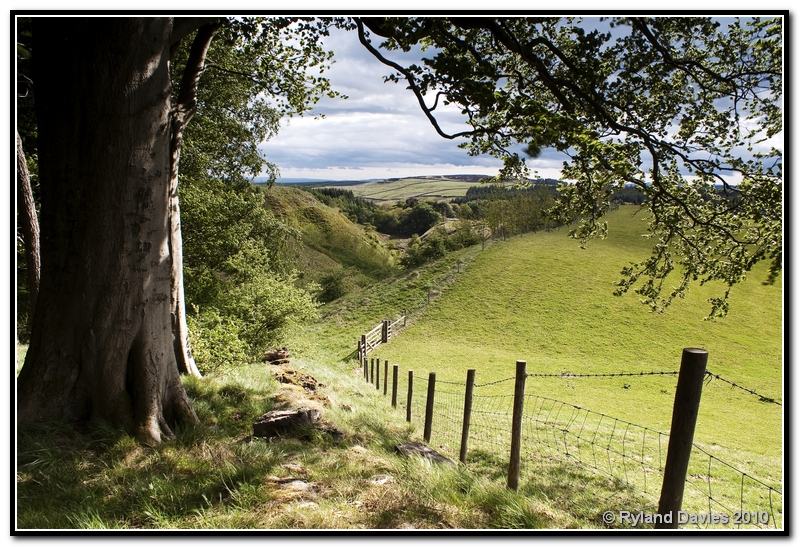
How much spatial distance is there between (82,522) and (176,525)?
24.1 inches

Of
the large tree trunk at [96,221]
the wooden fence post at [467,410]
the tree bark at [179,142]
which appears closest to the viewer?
the large tree trunk at [96,221]

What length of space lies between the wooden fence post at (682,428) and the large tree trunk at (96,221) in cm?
472

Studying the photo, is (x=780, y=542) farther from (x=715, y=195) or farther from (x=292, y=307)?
(x=292, y=307)

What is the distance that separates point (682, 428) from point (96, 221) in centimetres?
547

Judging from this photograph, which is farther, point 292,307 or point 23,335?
point 292,307

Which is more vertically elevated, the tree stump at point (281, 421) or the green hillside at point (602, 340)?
the tree stump at point (281, 421)

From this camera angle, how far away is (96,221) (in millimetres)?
4605

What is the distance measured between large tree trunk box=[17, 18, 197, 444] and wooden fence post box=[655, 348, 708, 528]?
4.72 meters

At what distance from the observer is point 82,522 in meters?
3.22

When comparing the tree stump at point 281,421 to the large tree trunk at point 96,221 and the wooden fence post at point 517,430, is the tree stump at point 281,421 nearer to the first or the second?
the large tree trunk at point 96,221

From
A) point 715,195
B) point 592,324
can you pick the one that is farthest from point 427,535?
point 592,324

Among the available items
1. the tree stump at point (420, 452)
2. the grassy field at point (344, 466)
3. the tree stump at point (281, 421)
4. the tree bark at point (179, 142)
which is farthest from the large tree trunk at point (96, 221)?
the tree stump at point (420, 452)

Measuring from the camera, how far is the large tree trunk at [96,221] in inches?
181

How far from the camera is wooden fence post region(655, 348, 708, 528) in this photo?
3.22 m
